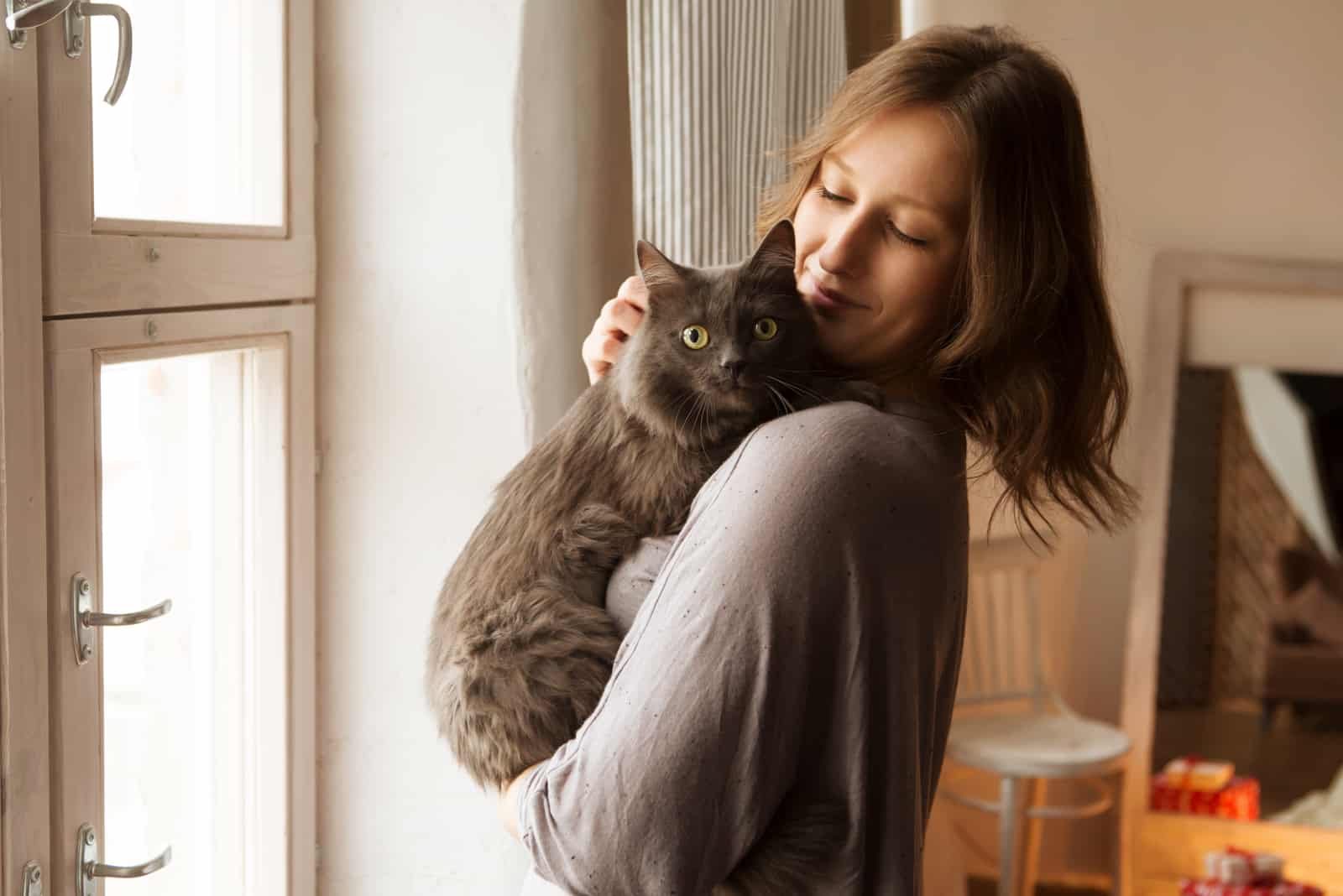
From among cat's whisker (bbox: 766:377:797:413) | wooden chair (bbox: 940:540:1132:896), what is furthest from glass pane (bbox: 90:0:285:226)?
wooden chair (bbox: 940:540:1132:896)

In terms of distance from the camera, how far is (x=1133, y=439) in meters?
3.47

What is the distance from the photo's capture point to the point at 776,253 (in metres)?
1.26

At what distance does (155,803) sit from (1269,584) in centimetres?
292

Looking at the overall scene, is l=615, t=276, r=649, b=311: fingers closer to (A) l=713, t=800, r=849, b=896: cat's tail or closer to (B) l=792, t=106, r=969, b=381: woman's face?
(B) l=792, t=106, r=969, b=381: woman's face

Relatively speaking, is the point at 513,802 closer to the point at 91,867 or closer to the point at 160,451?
the point at 91,867

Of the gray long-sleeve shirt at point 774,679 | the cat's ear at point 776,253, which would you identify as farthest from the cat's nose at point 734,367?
the gray long-sleeve shirt at point 774,679

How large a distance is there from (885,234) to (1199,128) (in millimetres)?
2772

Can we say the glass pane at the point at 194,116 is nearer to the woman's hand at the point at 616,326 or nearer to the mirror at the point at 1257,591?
the woman's hand at the point at 616,326

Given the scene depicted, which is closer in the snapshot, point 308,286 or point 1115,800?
point 308,286

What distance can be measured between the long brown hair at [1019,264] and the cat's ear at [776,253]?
0.11m

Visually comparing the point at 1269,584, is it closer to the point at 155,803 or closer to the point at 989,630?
the point at 989,630

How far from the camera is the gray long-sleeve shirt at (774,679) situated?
0.92 meters

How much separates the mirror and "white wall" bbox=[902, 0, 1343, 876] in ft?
0.71

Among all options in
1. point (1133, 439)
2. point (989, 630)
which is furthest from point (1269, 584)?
point (989, 630)
